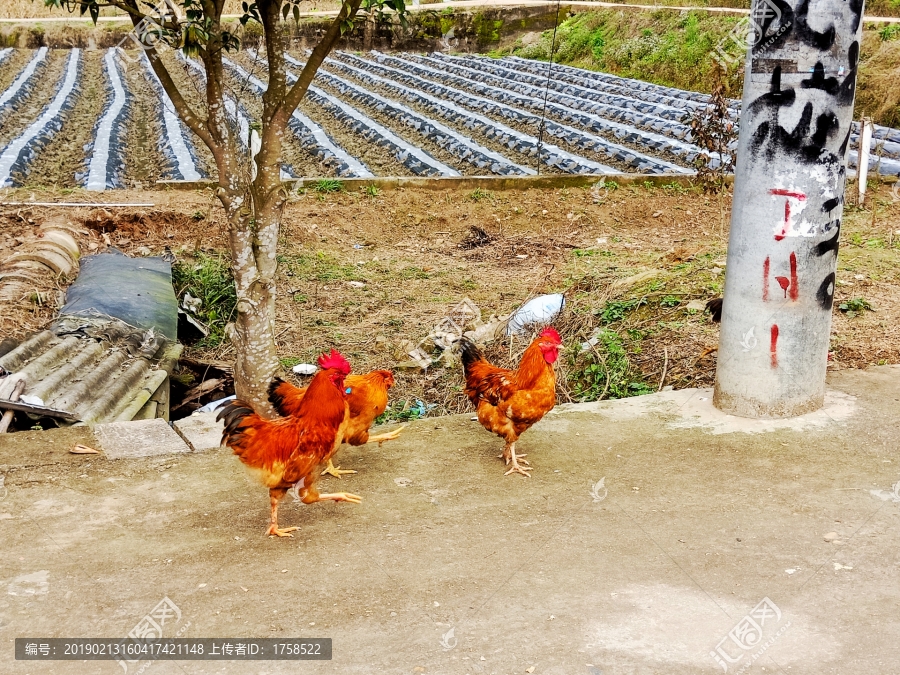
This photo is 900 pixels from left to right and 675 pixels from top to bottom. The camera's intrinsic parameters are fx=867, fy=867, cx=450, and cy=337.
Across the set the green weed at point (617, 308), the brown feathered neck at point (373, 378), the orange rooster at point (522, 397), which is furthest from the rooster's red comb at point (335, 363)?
the green weed at point (617, 308)

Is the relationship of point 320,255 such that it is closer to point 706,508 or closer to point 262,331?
point 262,331

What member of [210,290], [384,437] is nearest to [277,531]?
[384,437]

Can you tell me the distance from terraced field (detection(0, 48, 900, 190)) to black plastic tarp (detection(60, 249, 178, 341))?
7.61 feet

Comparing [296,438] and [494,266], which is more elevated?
[296,438]

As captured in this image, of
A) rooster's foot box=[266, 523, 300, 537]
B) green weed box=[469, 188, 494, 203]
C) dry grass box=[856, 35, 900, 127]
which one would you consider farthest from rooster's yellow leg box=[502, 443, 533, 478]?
dry grass box=[856, 35, 900, 127]

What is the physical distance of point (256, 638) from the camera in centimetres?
315

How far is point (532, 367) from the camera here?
4.60 m

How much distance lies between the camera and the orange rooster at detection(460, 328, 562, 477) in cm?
453

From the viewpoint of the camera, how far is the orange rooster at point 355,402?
184 inches

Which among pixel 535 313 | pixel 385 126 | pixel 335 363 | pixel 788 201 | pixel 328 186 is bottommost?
pixel 535 313

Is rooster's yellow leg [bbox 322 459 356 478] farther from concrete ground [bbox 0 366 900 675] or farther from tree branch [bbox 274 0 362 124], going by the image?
tree branch [bbox 274 0 362 124]

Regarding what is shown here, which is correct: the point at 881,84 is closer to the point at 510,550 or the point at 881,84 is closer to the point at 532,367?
the point at 532,367

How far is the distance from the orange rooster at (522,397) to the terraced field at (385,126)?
18.8 feet

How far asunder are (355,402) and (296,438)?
726mm
